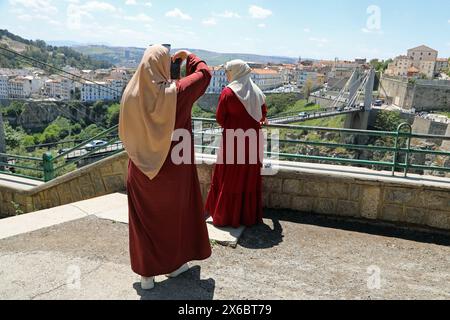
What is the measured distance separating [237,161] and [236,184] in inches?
9.0

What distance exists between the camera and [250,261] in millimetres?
3289

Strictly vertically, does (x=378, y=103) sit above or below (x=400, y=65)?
below

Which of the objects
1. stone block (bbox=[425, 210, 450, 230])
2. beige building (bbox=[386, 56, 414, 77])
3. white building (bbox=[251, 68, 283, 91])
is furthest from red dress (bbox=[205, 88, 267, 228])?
beige building (bbox=[386, 56, 414, 77])

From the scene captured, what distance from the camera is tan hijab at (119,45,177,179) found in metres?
2.39

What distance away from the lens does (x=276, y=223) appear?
4.13 metres

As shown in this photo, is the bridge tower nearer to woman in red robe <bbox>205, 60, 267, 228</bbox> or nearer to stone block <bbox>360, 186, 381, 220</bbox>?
stone block <bbox>360, 186, 381, 220</bbox>

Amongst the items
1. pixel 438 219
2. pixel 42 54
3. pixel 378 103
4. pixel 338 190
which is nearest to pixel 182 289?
pixel 338 190

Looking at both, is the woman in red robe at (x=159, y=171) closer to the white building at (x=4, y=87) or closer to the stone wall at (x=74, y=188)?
the stone wall at (x=74, y=188)

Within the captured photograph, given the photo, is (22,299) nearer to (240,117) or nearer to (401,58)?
(240,117)

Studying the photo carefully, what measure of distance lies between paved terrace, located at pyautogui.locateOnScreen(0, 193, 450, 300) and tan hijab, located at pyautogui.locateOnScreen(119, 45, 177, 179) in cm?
100

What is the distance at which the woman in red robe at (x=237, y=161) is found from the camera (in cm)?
365

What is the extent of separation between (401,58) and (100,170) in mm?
108047

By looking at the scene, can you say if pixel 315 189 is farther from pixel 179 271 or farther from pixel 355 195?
pixel 179 271

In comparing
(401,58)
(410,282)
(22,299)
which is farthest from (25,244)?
(401,58)
